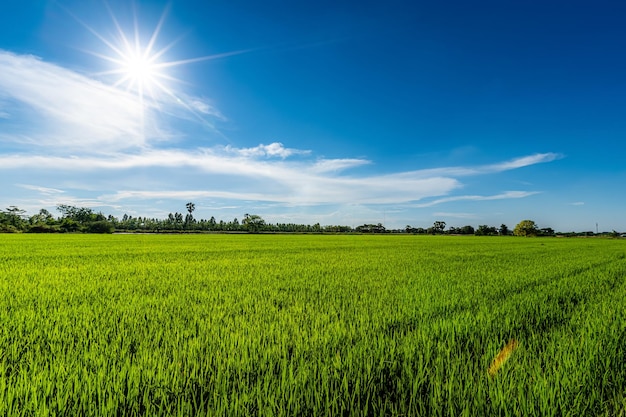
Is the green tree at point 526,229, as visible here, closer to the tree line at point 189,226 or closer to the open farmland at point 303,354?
the tree line at point 189,226

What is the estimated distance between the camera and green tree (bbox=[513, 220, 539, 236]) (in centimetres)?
10781

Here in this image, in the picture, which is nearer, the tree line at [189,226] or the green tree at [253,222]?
the tree line at [189,226]

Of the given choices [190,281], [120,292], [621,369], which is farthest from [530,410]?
[190,281]

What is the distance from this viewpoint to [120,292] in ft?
19.9

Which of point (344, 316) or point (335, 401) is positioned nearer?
point (335, 401)

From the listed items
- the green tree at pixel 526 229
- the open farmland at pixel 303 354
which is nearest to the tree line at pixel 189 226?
the green tree at pixel 526 229

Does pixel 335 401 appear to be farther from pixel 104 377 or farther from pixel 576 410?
pixel 104 377

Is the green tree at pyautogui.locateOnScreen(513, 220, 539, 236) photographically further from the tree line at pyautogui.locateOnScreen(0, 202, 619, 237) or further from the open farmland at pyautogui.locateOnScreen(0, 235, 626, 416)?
the open farmland at pyautogui.locateOnScreen(0, 235, 626, 416)

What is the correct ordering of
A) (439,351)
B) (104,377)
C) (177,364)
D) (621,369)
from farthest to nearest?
(439,351)
(621,369)
(177,364)
(104,377)

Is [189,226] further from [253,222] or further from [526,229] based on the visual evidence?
[526,229]

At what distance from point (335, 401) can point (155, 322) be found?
2884 millimetres

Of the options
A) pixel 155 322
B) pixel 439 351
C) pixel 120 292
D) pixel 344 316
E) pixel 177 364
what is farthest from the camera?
pixel 120 292

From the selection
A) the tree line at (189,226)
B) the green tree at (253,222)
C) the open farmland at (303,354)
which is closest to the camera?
the open farmland at (303,354)

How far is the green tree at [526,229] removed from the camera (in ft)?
354
